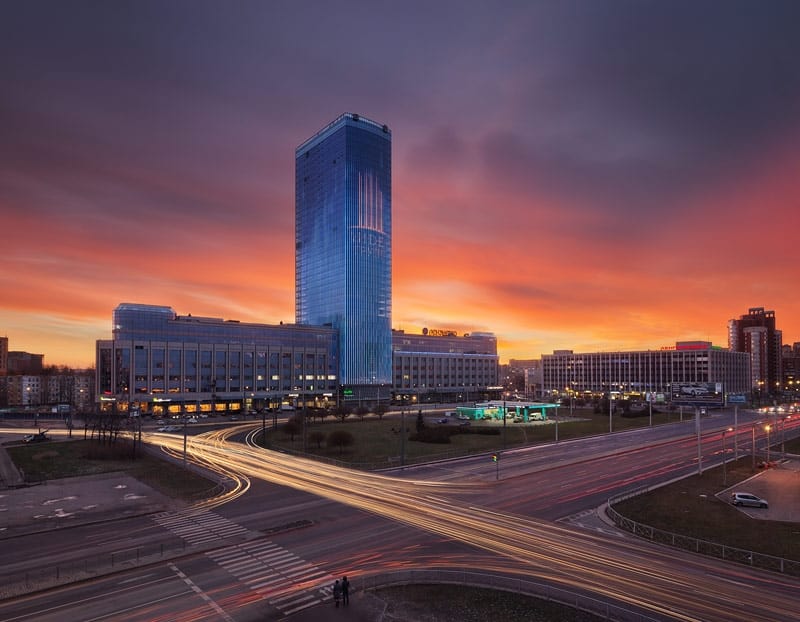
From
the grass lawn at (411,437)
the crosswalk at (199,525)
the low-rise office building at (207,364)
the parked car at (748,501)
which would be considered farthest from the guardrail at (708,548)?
the low-rise office building at (207,364)

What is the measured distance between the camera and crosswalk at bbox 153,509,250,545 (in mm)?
38906

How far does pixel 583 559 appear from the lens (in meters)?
34.2

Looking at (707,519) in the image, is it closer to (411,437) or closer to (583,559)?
(583,559)

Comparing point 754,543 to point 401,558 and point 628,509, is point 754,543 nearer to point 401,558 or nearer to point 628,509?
point 628,509

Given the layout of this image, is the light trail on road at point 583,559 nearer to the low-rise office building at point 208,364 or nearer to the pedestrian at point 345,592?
the pedestrian at point 345,592

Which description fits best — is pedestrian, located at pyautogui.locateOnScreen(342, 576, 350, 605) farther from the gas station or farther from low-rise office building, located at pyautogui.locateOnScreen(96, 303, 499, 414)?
low-rise office building, located at pyautogui.locateOnScreen(96, 303, 499, 414)

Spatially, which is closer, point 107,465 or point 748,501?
point 748,501

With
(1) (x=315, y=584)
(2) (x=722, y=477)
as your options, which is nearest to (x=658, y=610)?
(1) (x=315, y=584)

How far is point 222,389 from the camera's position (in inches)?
6442

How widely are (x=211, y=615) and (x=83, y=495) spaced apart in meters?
36.3

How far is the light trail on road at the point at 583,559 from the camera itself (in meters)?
27.9

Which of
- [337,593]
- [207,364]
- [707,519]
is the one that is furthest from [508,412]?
[337,593]

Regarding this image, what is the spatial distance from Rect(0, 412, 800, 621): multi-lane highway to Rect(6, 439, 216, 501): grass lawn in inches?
253

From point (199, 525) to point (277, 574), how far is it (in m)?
13.4
